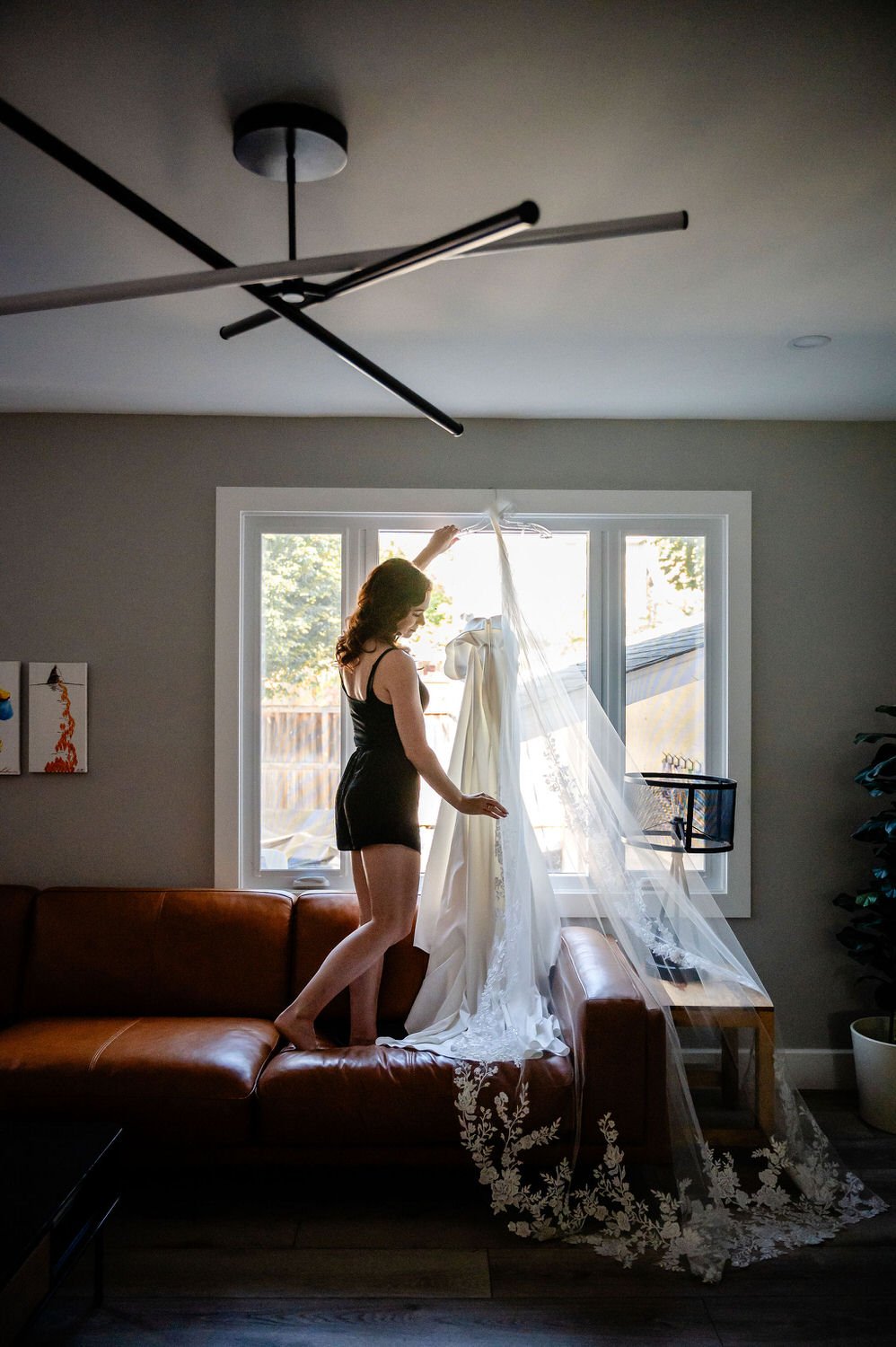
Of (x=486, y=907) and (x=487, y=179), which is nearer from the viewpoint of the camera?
(x=487, y=179)

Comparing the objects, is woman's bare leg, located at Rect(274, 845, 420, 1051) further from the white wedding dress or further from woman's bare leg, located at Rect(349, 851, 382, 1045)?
the white wedding dress

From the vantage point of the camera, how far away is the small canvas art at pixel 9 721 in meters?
3.31

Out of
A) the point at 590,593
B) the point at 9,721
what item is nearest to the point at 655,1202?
the point at 590,593

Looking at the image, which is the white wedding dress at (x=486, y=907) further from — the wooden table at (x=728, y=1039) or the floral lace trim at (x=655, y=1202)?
the wooden table at (x=728, y=1039)

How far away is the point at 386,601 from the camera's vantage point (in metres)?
2.80

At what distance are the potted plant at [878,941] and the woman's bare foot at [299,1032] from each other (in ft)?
6.37

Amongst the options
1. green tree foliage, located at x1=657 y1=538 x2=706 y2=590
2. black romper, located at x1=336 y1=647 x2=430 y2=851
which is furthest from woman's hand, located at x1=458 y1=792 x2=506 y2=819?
green tree foliage, located at x1=657 y1=538 x2=706 y2=590

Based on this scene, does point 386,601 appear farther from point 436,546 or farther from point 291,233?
point 291,233

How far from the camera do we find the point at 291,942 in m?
3.08

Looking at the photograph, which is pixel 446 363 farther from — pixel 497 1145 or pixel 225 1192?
pixel 225 1192

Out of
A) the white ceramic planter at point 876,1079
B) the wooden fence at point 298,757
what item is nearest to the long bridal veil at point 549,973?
the white ceramic planter at point 876,1079

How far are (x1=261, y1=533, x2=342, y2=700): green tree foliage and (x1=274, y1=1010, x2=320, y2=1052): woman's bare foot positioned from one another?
1.22 meters

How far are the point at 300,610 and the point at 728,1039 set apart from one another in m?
2.12

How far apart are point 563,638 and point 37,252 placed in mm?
2177
